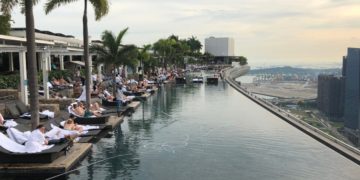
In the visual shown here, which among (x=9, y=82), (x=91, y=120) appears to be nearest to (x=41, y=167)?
(x=91, y=120)

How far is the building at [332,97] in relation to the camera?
36253 millimetres

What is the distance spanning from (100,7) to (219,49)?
122322 millimetres

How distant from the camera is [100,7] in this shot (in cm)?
1983

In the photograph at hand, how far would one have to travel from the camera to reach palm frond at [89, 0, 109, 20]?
1977cm

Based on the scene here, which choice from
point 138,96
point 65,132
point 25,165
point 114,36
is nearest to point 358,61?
point 138,96

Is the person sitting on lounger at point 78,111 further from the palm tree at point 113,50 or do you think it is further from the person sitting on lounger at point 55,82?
the person sitting on lounger at point 55,82

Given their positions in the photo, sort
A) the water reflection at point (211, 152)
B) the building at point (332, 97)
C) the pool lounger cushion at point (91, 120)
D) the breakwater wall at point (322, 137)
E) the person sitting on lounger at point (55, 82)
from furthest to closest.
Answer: the building at point (332, 97) < the person sitting on lounger at point (55, 82) < the pool lounger cushion at point (91, 120) < the breakwater wall at point (322, 137) < the water reflection at point (211, 152)

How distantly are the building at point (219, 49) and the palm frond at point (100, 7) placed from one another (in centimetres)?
11956

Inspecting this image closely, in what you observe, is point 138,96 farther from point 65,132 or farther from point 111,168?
point 111,168

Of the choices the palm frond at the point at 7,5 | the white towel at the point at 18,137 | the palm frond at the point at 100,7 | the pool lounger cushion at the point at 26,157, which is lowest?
the pool lounger cushion at the point at 26,157

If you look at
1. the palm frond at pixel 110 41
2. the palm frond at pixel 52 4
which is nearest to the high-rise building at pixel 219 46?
the palm frond at pixel 110 41

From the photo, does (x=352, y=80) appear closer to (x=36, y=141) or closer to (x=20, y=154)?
(x=36, y=141)

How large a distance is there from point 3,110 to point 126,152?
6.89 m

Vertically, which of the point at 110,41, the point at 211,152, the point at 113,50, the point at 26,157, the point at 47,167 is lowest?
the point at 211,152
